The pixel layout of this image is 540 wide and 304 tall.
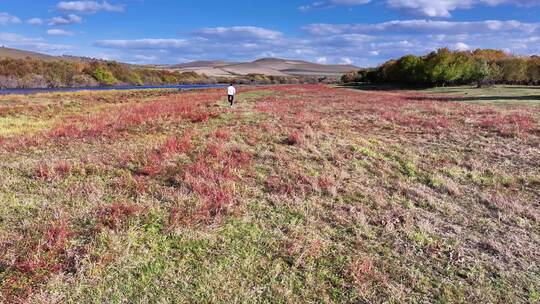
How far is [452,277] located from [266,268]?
279 centimetres

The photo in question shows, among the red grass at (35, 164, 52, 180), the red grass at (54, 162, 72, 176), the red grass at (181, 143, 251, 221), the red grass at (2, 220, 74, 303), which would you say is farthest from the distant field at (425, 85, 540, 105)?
the red grass at (2, 220, 74, 303)

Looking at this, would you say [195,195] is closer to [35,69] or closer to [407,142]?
[407,142]

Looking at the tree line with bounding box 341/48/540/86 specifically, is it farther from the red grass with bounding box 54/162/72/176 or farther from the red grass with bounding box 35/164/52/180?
the red grass with bounding box 35/164/52/180

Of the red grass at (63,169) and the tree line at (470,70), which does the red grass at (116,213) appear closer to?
the red grass at (63,169)

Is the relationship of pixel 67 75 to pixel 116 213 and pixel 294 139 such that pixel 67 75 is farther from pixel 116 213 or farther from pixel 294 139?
pixel 116 213

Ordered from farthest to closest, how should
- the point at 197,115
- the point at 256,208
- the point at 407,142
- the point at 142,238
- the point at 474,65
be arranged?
the point at 474,65, the point at 197,115, the point at 407,142, the point at 256,208, the point at 142,238

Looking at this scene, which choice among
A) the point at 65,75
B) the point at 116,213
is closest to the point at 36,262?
the point at 116,213

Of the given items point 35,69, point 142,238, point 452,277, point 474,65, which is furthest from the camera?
point 35,69

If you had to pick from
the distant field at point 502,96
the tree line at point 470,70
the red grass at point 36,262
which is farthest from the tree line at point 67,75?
the red grass at point 36,262

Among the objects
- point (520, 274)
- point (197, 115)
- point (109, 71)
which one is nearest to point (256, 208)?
point (520, 274)

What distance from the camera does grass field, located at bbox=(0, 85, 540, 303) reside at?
520 cm

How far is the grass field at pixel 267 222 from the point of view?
205 inches

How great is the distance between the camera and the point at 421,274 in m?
5.61

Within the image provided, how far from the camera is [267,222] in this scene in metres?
7.29
